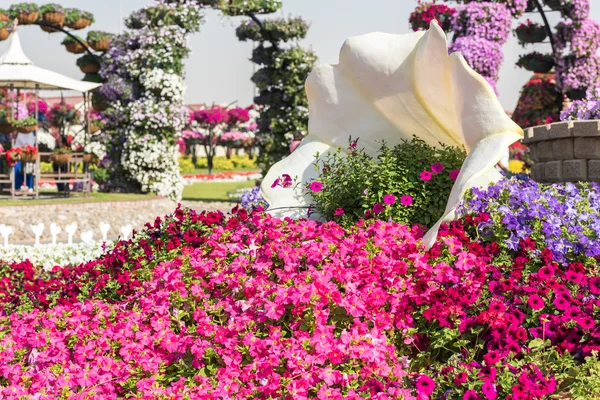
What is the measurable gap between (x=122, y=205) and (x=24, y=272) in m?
7.95

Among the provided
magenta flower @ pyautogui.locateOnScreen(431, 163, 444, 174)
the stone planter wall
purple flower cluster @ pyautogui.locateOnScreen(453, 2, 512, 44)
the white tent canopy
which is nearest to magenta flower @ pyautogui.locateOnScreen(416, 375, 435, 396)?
magenta flower @ pyautogui.locateOnScreen(431, 163, 444, 174)

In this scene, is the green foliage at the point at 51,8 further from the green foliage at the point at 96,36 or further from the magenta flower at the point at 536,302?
the magenta flower at the point at 536,302

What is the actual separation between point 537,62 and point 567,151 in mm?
12118

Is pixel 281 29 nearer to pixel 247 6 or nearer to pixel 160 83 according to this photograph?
pixel 247 6

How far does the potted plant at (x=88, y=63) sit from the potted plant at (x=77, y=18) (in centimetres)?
116

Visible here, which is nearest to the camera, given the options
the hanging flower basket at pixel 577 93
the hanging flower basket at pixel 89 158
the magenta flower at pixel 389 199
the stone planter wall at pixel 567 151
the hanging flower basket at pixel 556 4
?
the magenta flower at pixel 389 199

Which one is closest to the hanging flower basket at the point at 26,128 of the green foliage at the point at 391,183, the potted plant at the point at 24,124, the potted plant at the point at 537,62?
the potted plant at the point at 24,124

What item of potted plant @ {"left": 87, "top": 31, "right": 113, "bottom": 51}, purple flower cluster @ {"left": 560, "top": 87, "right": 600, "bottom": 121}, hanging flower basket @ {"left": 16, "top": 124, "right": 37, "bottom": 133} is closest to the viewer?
purple flower cluster @ {"left": 560, "top": 87, "right": 600, "bottom": 121}

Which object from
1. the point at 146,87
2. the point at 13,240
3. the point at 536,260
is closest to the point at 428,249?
the point at 536,260

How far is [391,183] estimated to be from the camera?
480cm

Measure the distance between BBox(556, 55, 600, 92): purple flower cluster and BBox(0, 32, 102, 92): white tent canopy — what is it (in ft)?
33.4

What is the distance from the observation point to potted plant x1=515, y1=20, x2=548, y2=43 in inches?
646

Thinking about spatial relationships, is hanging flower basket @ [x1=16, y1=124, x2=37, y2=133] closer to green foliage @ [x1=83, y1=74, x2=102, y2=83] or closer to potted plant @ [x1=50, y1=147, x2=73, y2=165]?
potted plant @ [x1=50, y1=147, x2=73, y2=165]

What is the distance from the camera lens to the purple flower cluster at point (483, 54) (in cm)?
1445
